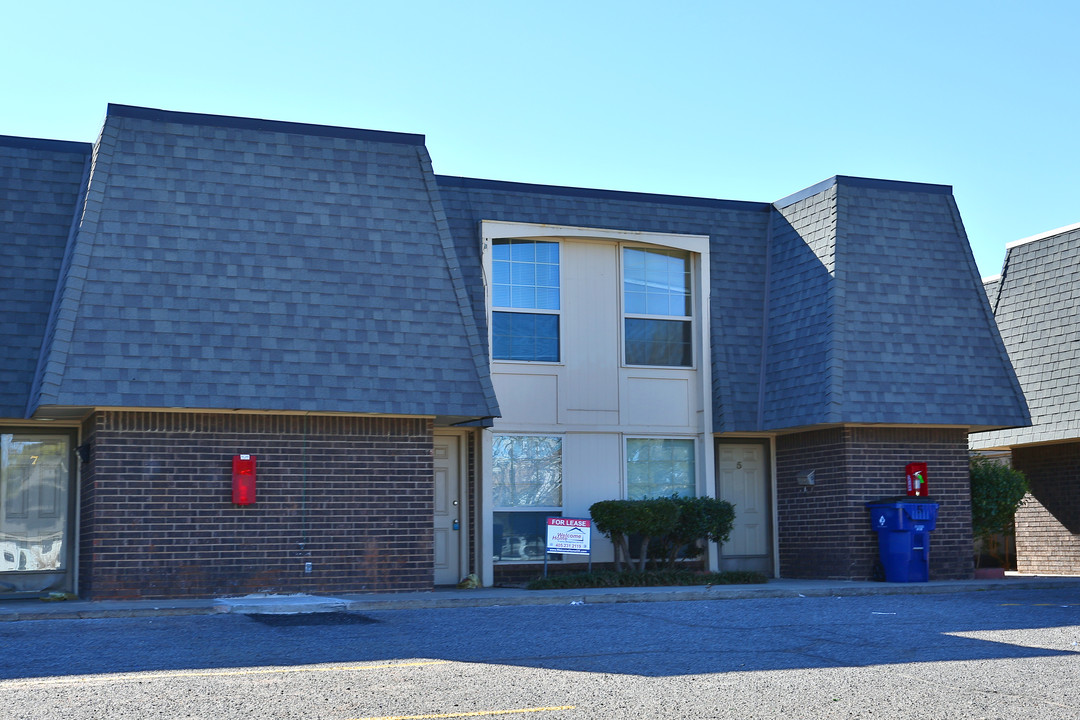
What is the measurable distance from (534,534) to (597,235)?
4579mm

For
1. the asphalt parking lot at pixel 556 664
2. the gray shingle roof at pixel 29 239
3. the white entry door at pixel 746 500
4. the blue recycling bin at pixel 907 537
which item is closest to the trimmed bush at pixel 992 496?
the blue recycling bin at pixel 907 537

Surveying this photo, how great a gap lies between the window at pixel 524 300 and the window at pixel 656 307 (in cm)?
120

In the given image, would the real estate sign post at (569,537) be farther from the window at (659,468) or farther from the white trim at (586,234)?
the white trim at (586,234)

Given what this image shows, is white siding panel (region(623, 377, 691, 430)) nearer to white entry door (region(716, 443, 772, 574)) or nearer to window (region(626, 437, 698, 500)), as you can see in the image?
window (region(626, 437, 698, 500))

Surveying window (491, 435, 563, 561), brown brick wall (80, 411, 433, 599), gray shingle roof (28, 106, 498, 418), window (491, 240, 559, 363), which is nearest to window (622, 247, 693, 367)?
window (491, 240, 559, 363)

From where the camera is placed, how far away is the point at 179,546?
1391 centimetres

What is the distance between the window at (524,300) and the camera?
1744 cm

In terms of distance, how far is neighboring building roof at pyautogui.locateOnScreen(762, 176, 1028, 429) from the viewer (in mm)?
16703

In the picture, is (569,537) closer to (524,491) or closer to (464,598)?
(524,491)

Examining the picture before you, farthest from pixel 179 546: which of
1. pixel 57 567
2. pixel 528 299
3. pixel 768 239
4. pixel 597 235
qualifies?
pixel 768 239

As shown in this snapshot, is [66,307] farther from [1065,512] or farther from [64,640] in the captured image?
[1065,512]

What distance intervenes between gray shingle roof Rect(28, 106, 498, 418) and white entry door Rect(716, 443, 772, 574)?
5.26 meters

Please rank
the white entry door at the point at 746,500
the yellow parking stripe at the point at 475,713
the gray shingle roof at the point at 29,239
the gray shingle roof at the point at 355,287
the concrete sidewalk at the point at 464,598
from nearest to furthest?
the yellow parking stripe at the point at 475,713
the concrete sidewalk at the point at 464,598
the gray shingle roof at the point at 355,287
the gray shingle roof at the point at 29,239
the white entry door at the point at 746,500

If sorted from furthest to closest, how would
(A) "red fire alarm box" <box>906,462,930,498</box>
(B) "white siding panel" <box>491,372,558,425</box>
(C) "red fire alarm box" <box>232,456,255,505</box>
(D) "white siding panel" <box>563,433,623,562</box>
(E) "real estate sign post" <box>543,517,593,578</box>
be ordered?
(D) "white siding panel" <box>563,433,623,562</box>, (B) "white siding panel" <box>491,372,558,425</box>, (A) "red fire alarm box" <box>906,462,930,498</box>, (E) "real estate sign post" <box>543,517,593,578</box>, (C) "red fire alarm box" <box>232,456,255,505</box>
